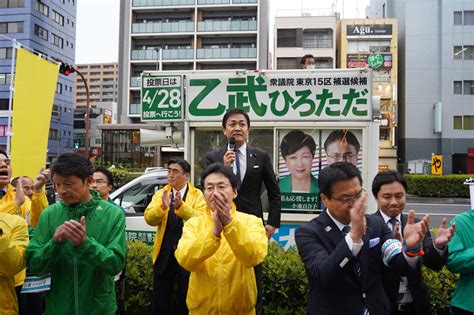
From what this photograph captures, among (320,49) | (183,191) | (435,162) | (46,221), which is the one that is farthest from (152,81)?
(320,49)

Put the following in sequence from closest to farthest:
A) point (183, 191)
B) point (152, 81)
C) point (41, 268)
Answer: point (41, 268) < point (183, 191) < point (152, 81)

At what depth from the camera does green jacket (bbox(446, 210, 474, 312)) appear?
272cm

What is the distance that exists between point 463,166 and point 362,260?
36908 mm

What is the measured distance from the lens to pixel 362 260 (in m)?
2.30

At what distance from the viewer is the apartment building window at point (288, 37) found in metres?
37.1

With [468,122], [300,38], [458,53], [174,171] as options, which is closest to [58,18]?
[300,38]

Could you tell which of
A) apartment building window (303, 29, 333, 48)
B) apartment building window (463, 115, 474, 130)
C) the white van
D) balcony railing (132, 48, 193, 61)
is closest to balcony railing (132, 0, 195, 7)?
balcony railing (132, 48, 193, 61)

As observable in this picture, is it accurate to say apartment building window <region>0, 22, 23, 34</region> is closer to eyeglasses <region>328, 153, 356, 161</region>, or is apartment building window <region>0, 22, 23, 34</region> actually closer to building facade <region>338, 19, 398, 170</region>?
building facade <region>338, 19, 398, 170</region>

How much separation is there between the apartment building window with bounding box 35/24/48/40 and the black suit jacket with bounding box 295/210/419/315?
48.4 meters

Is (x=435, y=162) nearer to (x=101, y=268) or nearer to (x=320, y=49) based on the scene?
(x=320, y=49)

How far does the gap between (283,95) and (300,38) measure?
33.2m

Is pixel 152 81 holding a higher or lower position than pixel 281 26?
lower

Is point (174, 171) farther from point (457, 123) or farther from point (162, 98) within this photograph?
point (457, 123)

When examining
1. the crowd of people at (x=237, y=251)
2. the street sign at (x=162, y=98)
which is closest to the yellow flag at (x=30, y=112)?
the street sign at (x=162, y=98)
